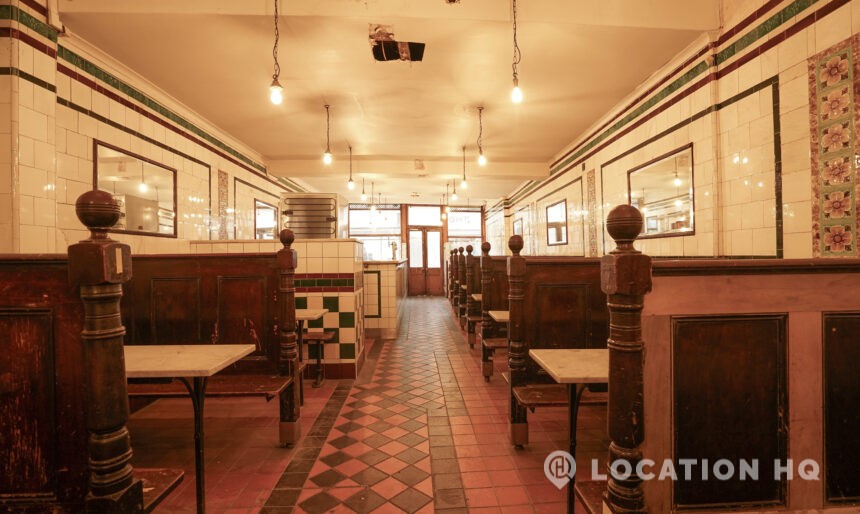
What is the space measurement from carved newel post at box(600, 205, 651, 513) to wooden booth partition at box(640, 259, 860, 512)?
0.32 ft

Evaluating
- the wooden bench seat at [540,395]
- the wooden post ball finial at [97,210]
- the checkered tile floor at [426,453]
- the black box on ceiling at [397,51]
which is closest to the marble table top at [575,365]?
the wooden bench seat at [540,395]

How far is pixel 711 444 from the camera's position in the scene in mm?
1442

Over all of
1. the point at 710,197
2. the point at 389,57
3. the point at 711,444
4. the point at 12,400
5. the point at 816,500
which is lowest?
the point at 816,500

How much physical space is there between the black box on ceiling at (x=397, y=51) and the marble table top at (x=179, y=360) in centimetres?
329

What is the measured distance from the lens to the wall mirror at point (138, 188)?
4.15 meters

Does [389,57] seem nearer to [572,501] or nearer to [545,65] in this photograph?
[545,65]

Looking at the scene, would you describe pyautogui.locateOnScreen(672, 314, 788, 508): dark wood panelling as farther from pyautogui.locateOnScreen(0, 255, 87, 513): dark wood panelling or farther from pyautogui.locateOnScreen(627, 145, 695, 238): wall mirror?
pyautogui.locateOnScreen(627, 145, 695, 238): wall mirror

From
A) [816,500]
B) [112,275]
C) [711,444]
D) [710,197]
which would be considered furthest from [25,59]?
[710,197]

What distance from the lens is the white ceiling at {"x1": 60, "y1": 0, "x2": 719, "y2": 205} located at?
357 centimetres

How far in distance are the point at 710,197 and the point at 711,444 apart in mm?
3387

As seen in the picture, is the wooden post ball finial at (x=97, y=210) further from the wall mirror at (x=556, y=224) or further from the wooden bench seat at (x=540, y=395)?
the wall mirror at (x=556, y=224)

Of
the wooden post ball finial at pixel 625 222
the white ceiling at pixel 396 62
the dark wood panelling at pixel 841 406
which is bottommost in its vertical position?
the dark wood panelling at pixel 841 406

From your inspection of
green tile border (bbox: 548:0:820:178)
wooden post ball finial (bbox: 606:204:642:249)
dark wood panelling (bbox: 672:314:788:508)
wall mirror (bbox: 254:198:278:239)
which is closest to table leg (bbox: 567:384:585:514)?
dark wood panelling (bbox: 672:314:788:508)

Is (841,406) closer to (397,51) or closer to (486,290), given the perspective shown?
(486,290)
